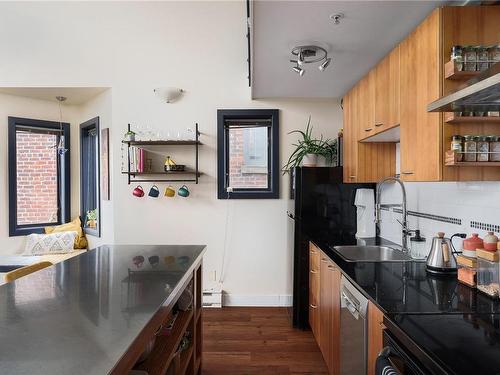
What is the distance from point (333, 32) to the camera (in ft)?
6.08

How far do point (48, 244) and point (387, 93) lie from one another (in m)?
3.92

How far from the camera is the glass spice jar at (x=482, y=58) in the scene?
1.41m

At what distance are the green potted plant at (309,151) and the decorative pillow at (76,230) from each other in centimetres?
265

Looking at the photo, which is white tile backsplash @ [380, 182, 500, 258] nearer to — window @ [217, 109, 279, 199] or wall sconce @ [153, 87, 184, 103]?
window @ [217, 109, 279, 199]

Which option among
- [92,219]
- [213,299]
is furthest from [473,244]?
[92,219]

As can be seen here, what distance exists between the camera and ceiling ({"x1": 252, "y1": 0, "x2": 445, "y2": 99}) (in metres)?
1.59

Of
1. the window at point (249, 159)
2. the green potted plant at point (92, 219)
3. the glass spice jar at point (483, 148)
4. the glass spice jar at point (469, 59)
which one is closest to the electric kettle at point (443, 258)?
the glass spice jar at point (483, 148)

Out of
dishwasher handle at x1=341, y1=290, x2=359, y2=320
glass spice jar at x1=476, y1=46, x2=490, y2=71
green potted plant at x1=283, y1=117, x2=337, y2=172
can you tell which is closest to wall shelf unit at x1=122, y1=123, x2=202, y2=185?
green potted plant at x1=283, y1=117, x2=337, y2=172

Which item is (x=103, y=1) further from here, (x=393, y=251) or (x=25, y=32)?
(x=393, y=251)

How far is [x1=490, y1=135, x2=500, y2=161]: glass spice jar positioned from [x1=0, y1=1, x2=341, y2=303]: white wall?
7.19ft

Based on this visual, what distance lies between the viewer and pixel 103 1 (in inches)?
116

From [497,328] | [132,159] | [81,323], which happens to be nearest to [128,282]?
[81,323]

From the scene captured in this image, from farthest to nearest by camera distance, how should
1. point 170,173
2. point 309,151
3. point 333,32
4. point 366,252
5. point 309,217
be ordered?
point 170,173, point 309,151, point 309,217, point 366,252, point 333,32

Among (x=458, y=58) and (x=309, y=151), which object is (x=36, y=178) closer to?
(x=309, y=151)
